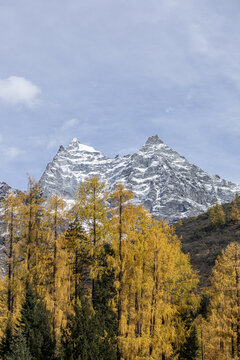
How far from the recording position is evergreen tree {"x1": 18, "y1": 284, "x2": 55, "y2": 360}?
45.6ft

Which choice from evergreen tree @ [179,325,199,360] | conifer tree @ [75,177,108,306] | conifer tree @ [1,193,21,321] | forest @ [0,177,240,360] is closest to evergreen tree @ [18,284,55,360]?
forest @ [0,177,240,360]

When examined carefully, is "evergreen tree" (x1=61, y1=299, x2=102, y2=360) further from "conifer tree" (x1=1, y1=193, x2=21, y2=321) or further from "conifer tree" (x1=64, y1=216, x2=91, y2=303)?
"conifer tree" (x1=64, y1=216, x2=91, y2=303)

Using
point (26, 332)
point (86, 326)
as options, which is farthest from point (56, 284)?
point (86, 326)

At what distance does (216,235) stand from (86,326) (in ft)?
197

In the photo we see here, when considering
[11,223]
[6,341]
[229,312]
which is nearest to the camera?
[6,341]

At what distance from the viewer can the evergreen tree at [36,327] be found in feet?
45.6

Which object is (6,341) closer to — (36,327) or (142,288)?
(36,327)

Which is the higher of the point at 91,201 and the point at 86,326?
the point at 91,201

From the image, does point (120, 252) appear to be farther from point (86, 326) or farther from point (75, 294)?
point (75, 294)

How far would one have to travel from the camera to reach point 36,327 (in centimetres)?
1575

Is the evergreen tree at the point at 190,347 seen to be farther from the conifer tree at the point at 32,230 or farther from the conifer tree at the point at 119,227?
the conifer tree at the point at 32,230

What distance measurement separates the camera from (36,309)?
1588cm

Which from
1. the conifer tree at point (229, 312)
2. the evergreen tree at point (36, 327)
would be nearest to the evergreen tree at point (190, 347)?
the conifer tree at point (229, 312)

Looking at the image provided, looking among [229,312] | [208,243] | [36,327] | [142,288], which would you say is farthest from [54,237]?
[208,243]
